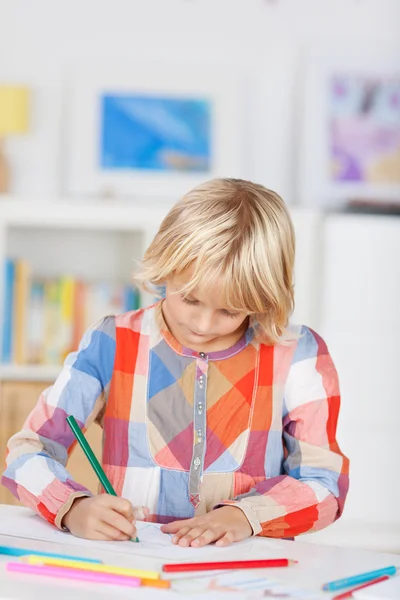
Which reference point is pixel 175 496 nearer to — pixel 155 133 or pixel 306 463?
pixel 306 463

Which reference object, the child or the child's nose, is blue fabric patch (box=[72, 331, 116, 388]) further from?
the child's nose

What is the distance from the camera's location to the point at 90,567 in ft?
2.95

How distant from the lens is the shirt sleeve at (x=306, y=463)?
116 cm

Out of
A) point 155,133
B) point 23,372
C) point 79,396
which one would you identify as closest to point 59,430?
point 79,396

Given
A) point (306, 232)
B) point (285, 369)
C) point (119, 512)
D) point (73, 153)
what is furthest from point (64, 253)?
point (119, 512)

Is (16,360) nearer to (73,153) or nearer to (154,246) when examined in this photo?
(73,153)

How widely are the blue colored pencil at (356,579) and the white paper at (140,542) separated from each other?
120mm

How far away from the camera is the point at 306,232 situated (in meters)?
2.98

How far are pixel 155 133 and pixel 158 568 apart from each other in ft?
7.80

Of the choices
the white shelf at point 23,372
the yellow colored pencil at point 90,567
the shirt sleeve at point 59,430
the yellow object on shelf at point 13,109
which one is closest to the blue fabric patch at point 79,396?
the shirt sleeve at point 59,430

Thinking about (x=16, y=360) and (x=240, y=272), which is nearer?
(x=240, y=272)

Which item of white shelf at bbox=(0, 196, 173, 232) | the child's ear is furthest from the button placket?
white shelf at bbox=(0, 196, 173, 232)

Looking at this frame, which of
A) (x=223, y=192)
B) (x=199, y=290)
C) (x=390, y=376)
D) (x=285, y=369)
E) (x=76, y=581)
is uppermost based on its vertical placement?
(x=223, y=192)

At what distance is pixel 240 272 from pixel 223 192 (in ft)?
0.42
